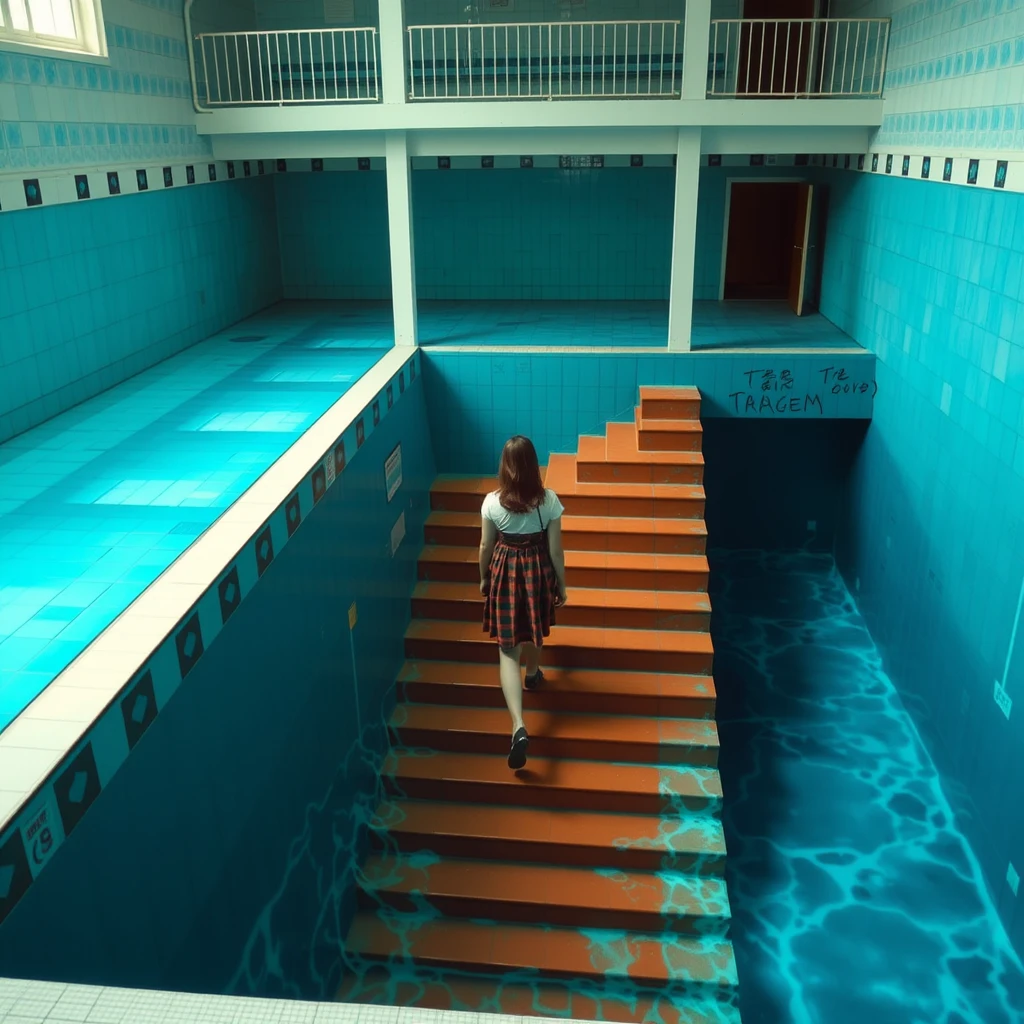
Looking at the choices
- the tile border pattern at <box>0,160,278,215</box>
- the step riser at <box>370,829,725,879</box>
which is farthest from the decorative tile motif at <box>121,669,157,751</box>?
the tile border pattern at <box>0,160,278,215</box>

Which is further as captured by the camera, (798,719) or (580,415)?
(580,415)

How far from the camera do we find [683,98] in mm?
8367

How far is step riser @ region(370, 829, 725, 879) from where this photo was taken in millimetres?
6141

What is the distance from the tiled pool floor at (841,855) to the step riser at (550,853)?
1.29 ft

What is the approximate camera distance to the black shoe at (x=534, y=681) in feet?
22.8

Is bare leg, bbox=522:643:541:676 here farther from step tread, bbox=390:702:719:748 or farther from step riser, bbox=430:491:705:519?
step riser, bbox=430:491:705:519

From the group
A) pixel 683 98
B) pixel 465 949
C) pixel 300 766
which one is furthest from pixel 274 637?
pixel 683 98

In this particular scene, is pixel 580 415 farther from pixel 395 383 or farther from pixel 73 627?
pixel 73 627

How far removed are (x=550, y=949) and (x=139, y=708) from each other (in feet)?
11.6

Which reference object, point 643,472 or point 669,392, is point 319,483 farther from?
point 669,392

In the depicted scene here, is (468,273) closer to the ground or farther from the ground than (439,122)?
closer to the ground

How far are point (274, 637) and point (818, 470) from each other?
7.83 m

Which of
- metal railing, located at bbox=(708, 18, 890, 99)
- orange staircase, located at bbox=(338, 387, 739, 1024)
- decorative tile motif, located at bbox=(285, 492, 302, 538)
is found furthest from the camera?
metal railing, located at bbox=(708, 18, 890, 99)

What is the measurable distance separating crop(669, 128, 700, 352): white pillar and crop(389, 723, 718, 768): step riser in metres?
4.16
